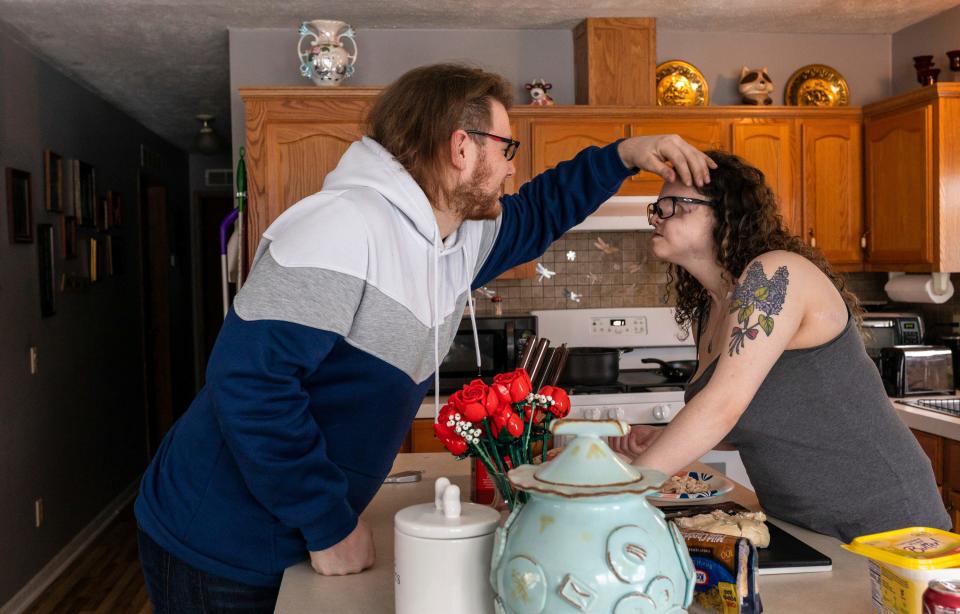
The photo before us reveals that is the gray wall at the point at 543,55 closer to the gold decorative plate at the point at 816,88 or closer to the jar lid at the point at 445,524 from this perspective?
the gold decorative plate at the point at 816,88

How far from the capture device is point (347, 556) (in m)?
1.31

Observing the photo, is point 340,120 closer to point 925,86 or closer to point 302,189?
point 302,189

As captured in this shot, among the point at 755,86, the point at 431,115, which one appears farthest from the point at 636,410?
the point at 431,115

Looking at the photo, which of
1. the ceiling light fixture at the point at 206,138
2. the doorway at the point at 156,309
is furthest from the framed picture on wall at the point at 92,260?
the doorway at the point at 156,309

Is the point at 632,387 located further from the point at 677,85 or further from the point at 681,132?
the point at 677,85

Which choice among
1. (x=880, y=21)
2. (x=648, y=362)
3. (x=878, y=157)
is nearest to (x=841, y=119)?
(x=878, y=157)

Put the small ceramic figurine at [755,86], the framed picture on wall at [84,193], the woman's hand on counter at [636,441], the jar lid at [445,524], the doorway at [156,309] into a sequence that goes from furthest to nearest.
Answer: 1. the doorway at [156,309]
2. the framed picture on wall at [84,193]
3. the small ceramic figurine at [755,86]
4. the woman's hand on counter at [636,441]
5. the jar lid at [445,524]

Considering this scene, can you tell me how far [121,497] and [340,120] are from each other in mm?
3312

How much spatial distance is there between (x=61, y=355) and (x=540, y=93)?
9.23 ft

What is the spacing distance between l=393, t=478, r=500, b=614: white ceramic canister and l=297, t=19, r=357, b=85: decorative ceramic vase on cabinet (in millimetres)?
3012

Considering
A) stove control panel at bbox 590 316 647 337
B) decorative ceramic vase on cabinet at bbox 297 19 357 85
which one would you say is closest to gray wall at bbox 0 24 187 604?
decorative ceramic vase on cabinet at bbox 297 19 357 85

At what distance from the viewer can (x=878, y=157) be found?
3982 millimetres

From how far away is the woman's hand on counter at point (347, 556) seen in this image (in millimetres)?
1305

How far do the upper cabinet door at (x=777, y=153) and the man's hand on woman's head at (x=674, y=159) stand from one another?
2.40 metres
